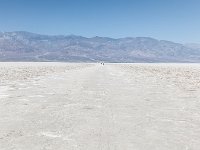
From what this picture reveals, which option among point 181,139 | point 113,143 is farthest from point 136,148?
point 181,139

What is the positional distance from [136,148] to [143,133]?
5.29 ft

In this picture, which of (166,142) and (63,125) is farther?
(63,125)

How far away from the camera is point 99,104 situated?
15.2 metres

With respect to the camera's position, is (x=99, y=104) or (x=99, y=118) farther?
(x=99, y=104)

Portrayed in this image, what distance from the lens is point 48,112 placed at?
496 inches

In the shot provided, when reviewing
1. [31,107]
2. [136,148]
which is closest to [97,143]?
[136,148]

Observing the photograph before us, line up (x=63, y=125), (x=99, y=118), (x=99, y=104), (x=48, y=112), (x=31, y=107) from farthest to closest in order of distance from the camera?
1. (x=99, y=104)
2. (x=31, y=107)
3. (x=48, y=112)
4. (x=99, y=118)
5. (x=63, y=125)

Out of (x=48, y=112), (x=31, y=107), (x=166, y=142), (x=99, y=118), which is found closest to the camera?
(x=166, y=142)

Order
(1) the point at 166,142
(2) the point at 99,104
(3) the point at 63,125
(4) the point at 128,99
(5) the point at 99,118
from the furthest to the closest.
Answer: (4) the point at 128,99 < (2) the point at 99,104 < (5) the point at 99,118 < (3) the point at 63,125 < (1) the point at 166,142

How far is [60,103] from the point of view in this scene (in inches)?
603

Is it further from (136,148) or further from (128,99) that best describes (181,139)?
(128,99)

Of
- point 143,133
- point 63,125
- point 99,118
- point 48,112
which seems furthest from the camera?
point 48,112

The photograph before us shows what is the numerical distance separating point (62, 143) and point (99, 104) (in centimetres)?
722

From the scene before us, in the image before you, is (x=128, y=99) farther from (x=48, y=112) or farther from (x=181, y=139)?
(x=181, y=139)
